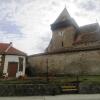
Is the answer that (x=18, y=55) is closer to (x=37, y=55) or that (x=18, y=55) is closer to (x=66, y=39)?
(x=37, y=55)

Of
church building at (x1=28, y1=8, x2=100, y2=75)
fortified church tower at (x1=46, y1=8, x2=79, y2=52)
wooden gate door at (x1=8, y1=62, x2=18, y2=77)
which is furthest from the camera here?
fortified church tower at (x1=46, y1=8, x2=79, y2=52)

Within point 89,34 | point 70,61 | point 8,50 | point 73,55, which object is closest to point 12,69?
point 8,50

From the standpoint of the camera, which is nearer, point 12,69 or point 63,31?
point 12,69

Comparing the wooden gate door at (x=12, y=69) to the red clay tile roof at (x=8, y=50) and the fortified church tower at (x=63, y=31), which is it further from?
the fortified church tower at (x=63, y=31)

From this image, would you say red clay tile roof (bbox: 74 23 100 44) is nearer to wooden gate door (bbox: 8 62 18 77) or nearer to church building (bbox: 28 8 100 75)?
church building (bbox: 28 8 100 75)

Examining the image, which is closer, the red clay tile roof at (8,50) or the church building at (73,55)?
the church building at (73,55)

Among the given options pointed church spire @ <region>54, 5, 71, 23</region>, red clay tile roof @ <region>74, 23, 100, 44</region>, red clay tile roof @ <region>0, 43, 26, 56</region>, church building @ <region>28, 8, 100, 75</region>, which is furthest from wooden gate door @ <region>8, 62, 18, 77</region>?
pointed church spire @ <region>54, 5, 71, 23</region>

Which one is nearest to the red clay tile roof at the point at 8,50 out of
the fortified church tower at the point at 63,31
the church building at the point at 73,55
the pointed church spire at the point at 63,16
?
the church building at the point at 73,55

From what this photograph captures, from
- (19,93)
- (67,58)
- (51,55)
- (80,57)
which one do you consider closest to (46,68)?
(51,55)

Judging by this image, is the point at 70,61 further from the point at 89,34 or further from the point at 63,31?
the point at 63,31

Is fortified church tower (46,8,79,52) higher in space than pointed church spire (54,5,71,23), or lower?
lower

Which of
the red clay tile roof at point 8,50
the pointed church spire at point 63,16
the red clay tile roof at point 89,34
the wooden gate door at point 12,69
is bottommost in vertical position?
the wooden gate door at point 12,69

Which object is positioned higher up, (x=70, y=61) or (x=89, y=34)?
(x=89, y=34)

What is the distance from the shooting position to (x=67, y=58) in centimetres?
2673
